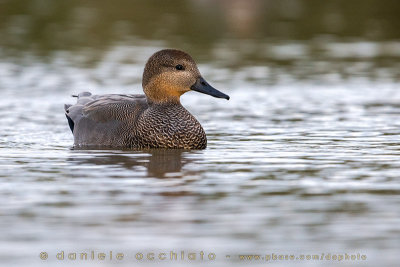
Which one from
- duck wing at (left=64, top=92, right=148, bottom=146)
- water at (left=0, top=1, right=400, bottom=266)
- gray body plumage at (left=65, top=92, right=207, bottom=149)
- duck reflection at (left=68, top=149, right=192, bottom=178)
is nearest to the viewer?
water at (left=0, top=1, right=400, bottom=266)

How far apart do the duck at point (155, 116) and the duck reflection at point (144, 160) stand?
178 mm

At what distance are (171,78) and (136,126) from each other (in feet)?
2.04

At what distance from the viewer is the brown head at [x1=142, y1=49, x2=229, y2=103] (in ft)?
36.0

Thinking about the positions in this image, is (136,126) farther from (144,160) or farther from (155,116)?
(144,160)

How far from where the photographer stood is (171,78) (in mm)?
11016

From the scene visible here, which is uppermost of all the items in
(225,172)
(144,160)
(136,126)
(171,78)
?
(171,78)

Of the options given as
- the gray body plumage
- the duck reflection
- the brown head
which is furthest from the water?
the brown head

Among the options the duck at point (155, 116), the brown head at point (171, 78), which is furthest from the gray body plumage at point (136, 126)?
the brown head at point (171, 78)

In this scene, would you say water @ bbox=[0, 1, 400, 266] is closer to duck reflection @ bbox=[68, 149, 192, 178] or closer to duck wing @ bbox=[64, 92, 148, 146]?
duck reflection @ bbox=[68, 149, 192, 178]

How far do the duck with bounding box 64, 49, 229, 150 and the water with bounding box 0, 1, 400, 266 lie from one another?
0.75ft

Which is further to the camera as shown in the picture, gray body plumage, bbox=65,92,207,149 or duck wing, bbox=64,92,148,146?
duck wing, bbox=64,92,148,146

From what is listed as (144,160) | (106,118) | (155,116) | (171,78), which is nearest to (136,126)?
(155,116)

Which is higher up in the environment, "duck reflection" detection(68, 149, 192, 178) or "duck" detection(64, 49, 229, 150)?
"duck" detection(64, 49, 229, 150)

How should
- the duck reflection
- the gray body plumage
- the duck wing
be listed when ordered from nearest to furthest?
1. the duck reflection
2. the gray body plumage
3. the duck wing
